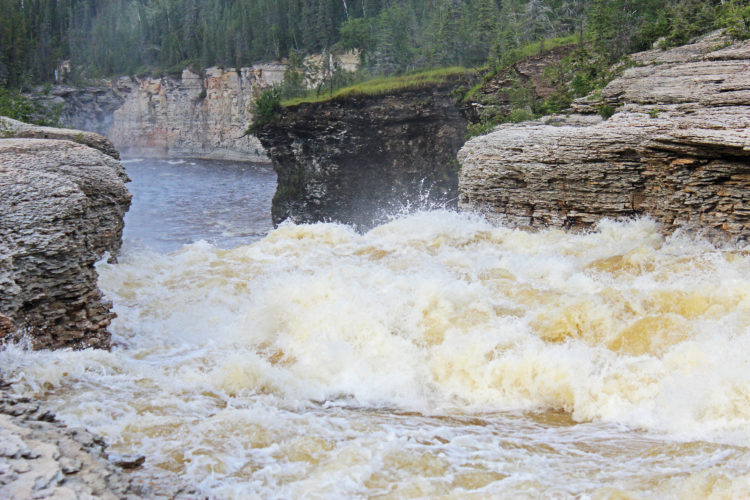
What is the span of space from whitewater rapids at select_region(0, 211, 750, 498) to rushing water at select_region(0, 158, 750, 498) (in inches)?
1.3

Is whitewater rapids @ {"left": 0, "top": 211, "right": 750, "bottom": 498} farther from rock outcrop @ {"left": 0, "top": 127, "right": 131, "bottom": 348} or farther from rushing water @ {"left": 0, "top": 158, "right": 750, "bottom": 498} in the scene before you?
rock outcrop @ {"left": 0, "top": 127, "right": 131, "bottom": 348}

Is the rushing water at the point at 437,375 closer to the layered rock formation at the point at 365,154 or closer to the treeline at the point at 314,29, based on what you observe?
the treeline at the point at 314,29

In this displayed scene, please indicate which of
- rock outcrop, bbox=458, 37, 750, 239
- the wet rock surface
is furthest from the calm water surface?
the wet rock surface

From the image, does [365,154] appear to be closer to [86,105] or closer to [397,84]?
[397,84]

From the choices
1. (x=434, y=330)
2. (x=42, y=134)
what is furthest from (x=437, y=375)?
(x=42, y=134)

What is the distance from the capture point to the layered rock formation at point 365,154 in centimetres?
4162

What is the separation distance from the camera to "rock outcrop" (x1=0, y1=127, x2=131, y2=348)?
9773 millimetres

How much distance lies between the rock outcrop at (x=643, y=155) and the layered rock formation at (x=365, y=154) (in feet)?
63.1

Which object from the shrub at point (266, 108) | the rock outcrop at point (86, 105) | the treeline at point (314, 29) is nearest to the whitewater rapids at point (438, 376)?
the treeline at point (314, 29)

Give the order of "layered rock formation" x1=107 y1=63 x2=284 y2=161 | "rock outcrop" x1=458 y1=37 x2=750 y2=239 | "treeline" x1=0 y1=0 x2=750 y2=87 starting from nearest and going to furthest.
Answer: "rock outcrop" x1=458 y1=37 x2=750 y2=239 < "treeline" x1=0 y1=0 x2=750 y2=87 < "layered rock formation" x1=107 y1=63 x2=284 y2=161

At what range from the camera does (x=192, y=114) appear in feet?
273

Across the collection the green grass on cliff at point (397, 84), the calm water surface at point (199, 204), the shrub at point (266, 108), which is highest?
the green grass on cliff at point (397, 84)

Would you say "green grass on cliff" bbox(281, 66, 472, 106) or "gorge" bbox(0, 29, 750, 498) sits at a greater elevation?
"green grass on cliff" bbox(281, 66, 472, 106)

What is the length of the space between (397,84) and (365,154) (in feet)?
17.8
